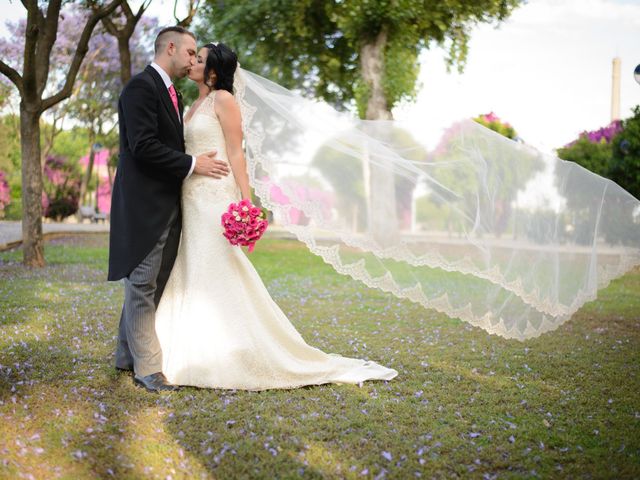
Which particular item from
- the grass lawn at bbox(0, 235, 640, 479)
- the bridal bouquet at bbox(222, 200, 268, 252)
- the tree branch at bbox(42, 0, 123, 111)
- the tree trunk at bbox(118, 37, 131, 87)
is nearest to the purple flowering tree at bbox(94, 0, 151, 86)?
the tree trunk at bbox(118, 37, 131, 87)

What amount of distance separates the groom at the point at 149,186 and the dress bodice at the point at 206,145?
0.07 metres

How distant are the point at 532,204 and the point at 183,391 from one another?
329 centimetres

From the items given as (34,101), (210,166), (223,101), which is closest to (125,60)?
(34,101)

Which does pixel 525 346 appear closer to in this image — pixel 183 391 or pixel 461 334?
pixel 461 334

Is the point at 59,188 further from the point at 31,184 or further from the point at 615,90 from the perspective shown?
the point at 615,90

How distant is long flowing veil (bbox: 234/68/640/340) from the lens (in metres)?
5.32

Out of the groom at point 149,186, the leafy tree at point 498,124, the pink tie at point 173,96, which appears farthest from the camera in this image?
the leafy tree at point 498,124

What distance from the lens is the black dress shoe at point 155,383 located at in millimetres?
5000

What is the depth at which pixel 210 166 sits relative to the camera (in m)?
5.13

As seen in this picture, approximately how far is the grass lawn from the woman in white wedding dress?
0.19m

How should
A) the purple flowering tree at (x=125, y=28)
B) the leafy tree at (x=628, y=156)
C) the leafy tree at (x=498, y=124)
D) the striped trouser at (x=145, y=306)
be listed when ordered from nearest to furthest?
the striped trouser at (x=145, y=306)
the leafy tree at (x=628, y=156)
the purple flowering tree at (x=125, y=28)
the leafy tree at (x=498, y=124)

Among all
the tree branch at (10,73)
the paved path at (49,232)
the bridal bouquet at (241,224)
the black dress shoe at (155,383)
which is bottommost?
the black dress shoe at (155,383)

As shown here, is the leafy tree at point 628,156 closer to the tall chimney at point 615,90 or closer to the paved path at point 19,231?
the paved path at point 19,231

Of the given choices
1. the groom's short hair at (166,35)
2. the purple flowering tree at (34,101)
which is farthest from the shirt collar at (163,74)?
the purple flowering tree at (34,101)
